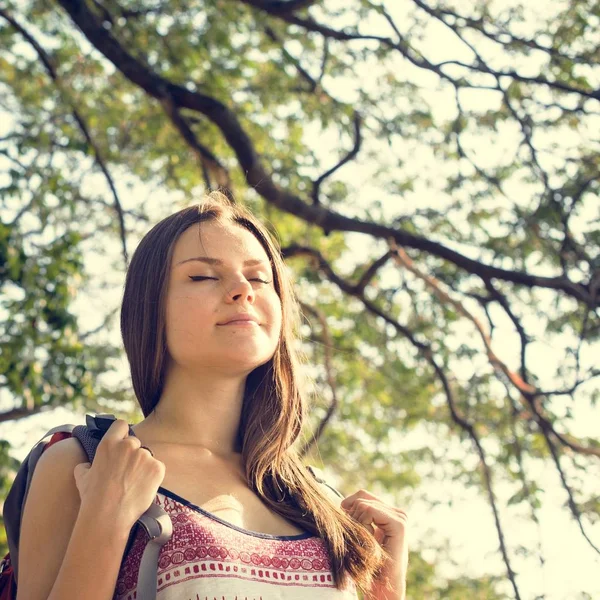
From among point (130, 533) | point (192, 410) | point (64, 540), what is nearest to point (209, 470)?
point (192, 410)

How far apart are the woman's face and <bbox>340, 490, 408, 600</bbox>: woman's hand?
1.41ft

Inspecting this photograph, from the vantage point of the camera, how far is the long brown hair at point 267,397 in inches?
83.5

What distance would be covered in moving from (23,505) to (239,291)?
654 mm

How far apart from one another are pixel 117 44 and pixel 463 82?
69.9 inches

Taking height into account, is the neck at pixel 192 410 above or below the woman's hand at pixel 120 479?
above

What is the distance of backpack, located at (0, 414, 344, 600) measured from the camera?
178cm

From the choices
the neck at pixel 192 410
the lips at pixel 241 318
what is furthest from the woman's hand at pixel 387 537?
the lips at pixel 241 318

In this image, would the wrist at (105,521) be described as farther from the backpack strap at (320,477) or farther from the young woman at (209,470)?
the backpack strap at (320,477)

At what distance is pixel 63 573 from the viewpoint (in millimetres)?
1725

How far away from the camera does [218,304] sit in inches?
83.5

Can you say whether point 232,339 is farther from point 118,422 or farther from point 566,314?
point 566,314

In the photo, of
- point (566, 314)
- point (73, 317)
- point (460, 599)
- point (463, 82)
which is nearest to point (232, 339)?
point (73, 317)

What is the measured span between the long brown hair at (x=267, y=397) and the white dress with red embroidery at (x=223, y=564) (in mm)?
79

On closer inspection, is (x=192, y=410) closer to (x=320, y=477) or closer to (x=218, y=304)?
(x=218, y=304)
